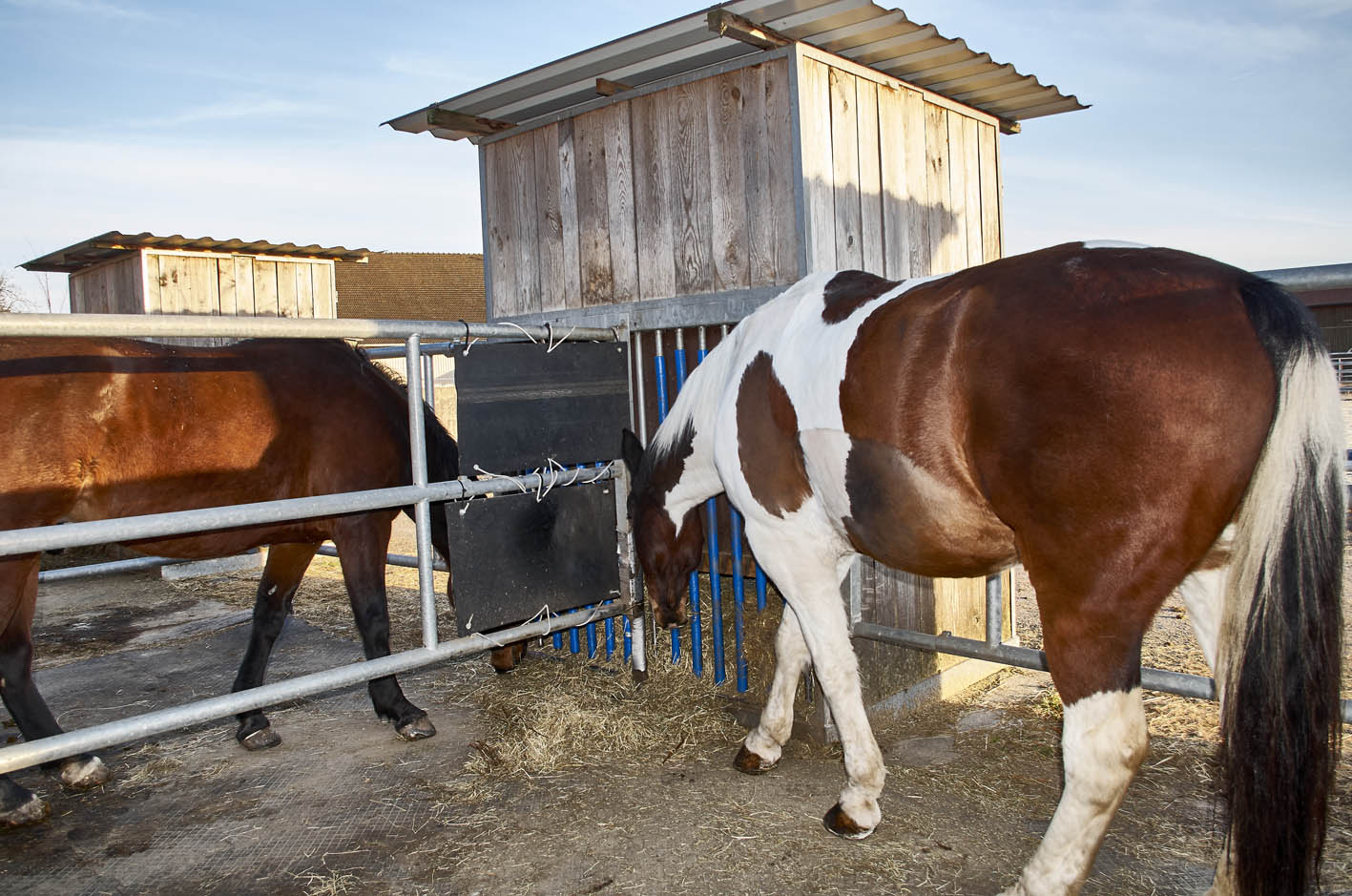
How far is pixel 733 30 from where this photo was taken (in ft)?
10.9

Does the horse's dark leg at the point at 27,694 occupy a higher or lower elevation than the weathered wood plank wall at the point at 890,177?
lower

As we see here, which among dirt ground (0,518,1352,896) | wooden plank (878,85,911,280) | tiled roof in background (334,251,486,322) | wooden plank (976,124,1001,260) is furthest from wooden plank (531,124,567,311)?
tiled roof in background (334,251,486,322)

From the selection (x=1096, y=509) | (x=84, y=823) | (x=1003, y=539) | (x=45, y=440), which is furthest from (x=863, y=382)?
(x=84, y=823)

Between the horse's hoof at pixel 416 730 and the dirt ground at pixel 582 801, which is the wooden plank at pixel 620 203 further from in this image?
the horse's hoof at pixel 416 730

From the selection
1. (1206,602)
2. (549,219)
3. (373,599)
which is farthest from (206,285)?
(1206,602)

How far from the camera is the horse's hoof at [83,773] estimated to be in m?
3.35

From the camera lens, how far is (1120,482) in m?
1.93

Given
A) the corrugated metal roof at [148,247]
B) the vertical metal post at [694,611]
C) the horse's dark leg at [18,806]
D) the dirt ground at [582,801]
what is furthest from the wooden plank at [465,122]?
the corrugated metal roof at [148,247]

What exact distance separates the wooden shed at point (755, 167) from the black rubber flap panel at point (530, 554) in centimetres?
84

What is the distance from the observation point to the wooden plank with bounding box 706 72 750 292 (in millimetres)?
3867

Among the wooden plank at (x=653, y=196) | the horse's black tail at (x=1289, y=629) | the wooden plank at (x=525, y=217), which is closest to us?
the horse's black tail at (x=1289, y=629)

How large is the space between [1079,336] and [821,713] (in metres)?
2.00

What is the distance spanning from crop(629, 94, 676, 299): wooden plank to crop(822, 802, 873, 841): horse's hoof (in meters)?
2.36

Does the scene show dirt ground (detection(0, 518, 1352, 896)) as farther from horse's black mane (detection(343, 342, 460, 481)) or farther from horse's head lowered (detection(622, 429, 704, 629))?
horse's black mane (detection(343, 342, 460, 481))
